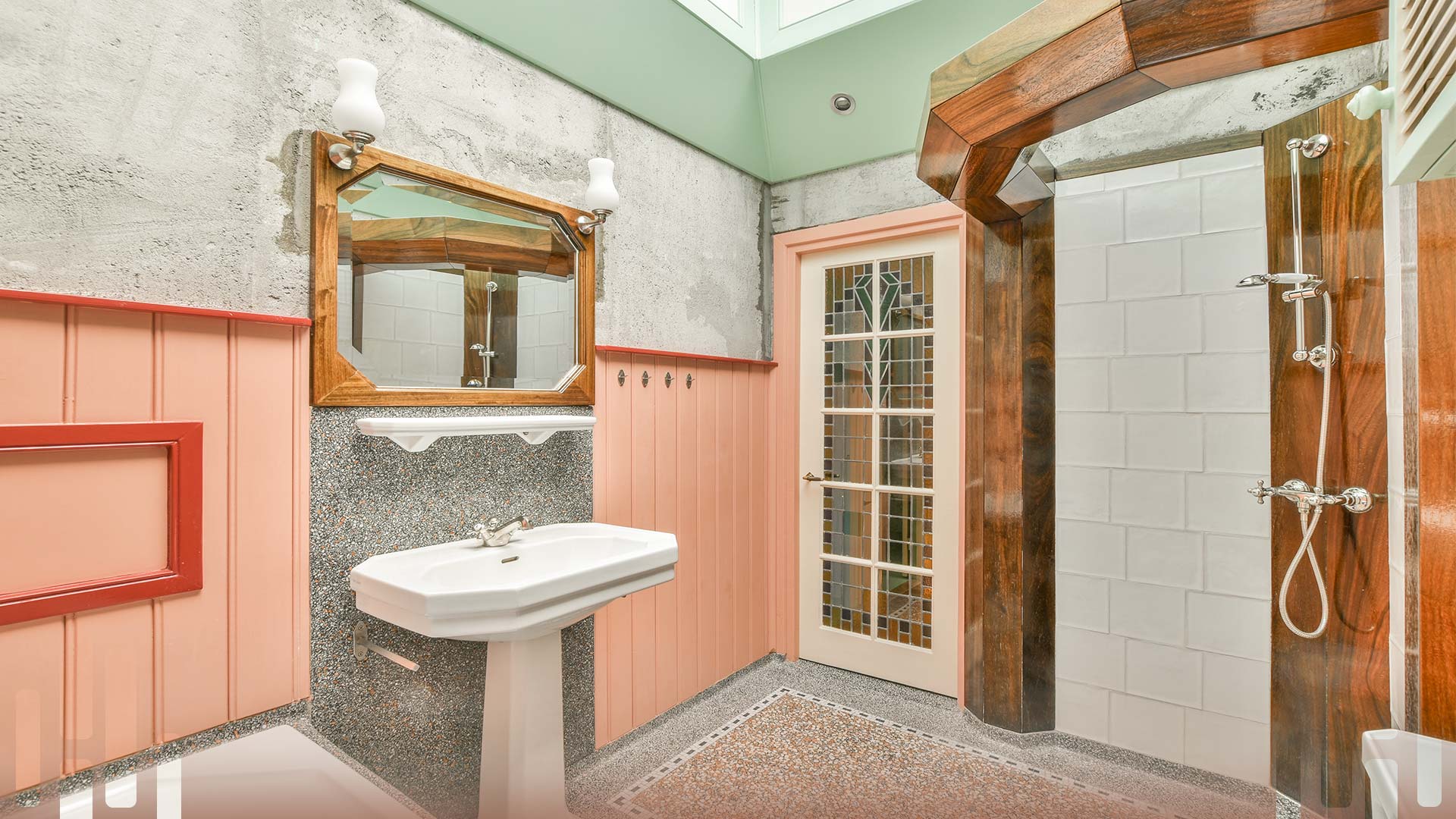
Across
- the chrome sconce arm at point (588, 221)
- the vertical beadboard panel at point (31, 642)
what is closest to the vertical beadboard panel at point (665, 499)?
the chrome sconce arm at point (588, 221)

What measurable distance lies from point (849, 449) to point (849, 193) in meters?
1.11

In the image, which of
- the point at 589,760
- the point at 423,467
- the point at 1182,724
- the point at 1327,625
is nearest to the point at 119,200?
the point at 423,467

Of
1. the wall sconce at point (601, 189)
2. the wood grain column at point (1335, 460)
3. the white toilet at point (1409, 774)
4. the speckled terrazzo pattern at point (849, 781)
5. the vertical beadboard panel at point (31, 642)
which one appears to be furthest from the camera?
the wall sconce at point (601, 189)

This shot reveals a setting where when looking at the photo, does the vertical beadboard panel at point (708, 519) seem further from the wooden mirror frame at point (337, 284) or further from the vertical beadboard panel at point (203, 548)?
the vertical beadboard panel at point (203, 548)

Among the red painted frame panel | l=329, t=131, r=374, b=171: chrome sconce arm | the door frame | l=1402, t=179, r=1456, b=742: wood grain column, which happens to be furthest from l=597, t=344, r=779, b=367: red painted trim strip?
l=1402, t=179, r=1456, b=742: wood grain column

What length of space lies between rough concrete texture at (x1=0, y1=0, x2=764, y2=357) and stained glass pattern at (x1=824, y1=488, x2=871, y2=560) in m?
1.69

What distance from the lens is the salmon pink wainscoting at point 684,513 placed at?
2.34 m

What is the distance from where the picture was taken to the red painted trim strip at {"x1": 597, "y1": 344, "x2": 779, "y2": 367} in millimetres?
2307

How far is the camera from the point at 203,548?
55.7 inches

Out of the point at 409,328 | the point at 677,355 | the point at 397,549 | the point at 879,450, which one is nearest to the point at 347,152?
the point at 409,328

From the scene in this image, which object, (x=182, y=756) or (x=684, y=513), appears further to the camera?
(x=684, y=513)

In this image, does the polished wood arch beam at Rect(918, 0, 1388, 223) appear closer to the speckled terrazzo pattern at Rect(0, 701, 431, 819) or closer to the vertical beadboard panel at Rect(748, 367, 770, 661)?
the vertical beadboard panel at Rect(748, 367, 770, 661)

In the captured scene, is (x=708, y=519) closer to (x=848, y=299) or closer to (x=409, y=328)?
(x=848, y=299)

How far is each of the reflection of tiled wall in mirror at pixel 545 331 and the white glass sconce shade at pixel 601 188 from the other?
0.86 feet
